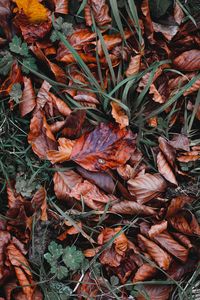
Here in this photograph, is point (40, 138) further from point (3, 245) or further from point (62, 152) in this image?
point (3, 245)

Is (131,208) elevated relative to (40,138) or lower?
lower

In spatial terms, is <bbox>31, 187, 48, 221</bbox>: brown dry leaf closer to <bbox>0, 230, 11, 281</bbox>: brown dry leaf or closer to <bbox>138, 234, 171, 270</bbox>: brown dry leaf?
<bbox>0, 230, 11, 281</bbox>: brown dry leaf

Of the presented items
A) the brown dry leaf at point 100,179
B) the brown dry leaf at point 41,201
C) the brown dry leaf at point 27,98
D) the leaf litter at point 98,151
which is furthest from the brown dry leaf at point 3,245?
the brown dry leaf at point 27,98

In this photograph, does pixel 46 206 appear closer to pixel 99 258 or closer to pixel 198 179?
pixel 99 258

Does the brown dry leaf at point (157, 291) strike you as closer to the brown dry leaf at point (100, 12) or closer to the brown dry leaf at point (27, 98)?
the brown dry leaf at point (27, 98)

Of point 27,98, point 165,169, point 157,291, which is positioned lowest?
point 157,291

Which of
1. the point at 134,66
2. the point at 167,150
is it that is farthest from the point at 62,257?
the point at 134,66
